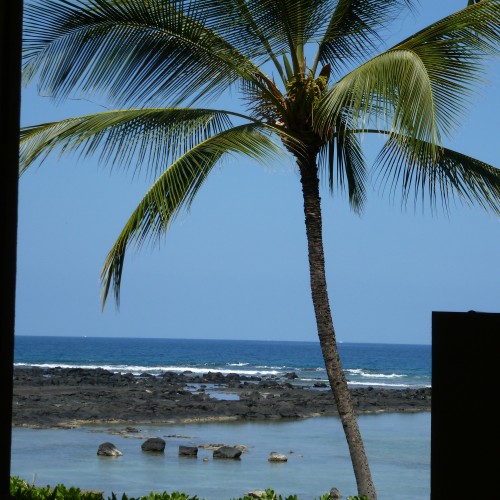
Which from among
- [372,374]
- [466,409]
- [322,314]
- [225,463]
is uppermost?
[322,314]

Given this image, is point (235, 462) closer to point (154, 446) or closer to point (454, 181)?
point (154, 446)

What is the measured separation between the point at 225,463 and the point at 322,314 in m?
6.84

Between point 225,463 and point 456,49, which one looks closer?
point 456,49

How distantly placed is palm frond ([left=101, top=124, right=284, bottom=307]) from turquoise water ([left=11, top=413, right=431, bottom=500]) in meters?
5.25

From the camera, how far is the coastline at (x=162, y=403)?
1938 cm

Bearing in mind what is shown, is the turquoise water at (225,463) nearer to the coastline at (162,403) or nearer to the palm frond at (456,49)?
the coastline at (162,403)

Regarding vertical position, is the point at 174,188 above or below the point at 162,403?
above

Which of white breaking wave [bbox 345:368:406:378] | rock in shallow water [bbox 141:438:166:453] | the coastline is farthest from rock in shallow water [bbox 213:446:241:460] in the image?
white breaking wave [bbox 345:368:406:378]

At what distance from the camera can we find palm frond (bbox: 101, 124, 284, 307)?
7.43m

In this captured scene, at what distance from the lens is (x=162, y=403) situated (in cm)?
2219

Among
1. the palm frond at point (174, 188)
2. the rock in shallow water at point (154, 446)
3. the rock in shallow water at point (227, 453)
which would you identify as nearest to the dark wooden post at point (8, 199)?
the palm frond at point (174, 188)

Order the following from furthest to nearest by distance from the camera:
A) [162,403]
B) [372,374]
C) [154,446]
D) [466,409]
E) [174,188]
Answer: [372,374] < [162,403] < [154,446] < [174,188] < [466,409]

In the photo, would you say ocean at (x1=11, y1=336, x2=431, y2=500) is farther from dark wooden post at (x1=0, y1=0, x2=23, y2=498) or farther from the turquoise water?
dark wooden post at (x1=0, y1=0, x2=23, y2=498)

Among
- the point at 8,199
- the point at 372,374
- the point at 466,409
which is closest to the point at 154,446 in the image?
the point at 8,199
